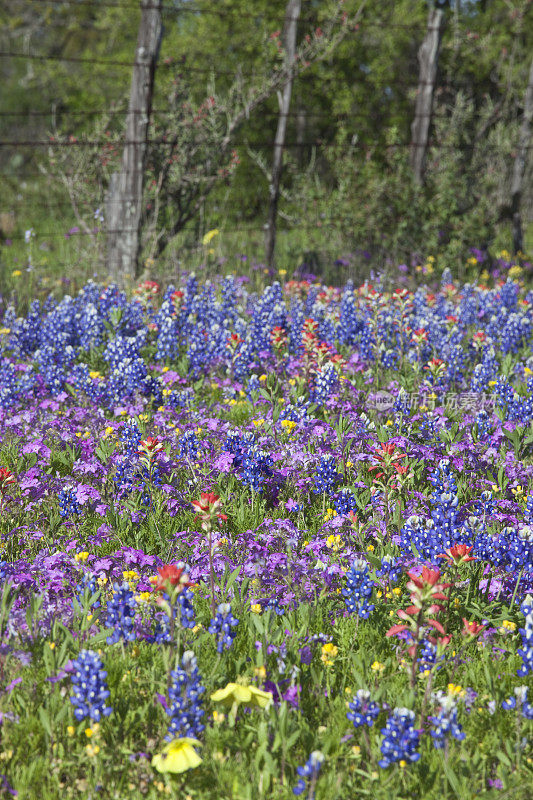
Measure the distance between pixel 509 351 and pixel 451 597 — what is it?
3432mm

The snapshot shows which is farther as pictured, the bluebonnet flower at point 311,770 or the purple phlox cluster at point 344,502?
the purple phlox cluster at point 344,502

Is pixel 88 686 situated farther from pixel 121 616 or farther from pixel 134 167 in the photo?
pixel 134 167

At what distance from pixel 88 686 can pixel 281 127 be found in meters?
8.34

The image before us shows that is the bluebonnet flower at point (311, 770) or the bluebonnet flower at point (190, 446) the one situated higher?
the bluebonnet flower at point (190, 446)

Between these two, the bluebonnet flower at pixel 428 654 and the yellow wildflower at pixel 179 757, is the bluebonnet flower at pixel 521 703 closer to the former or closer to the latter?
the bluebonnet flower at pixel 428 654

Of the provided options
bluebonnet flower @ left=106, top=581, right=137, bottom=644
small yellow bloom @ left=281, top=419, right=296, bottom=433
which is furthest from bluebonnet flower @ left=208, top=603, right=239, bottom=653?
small yellow bloom @ left=281, top=419, right=296, bottom=433

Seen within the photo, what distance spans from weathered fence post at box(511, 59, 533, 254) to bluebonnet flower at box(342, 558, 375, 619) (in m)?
9.26

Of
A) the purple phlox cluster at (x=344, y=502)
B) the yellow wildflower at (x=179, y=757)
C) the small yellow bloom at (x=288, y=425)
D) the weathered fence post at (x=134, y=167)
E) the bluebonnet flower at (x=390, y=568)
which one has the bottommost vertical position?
the yellow wildflower at (x=179, y=757)

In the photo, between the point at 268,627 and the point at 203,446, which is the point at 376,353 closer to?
the point at 203,446

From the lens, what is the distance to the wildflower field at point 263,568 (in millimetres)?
2373

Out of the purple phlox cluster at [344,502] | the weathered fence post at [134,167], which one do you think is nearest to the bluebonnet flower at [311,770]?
the purple phlox cluster at [344,502]

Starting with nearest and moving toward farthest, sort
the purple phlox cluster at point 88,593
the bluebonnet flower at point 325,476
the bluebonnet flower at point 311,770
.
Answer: the bluebonnet flower at point 311,770 → the purple phlox cluster at point 88,593 → the bluebonnet flower at point 325,476

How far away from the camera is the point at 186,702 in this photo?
2.42m

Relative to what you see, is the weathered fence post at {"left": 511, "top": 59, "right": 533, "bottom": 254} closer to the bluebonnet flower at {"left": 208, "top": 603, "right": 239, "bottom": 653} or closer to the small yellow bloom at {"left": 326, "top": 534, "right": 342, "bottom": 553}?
the small yellow bloom at {"left": 326, "top": 534, "right": 342, "bottom": 553}
